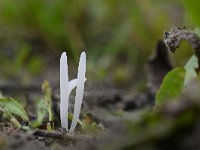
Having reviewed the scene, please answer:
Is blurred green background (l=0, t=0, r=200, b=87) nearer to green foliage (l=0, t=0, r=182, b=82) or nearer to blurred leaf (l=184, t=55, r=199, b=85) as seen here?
green foliage (l=0, t=0, r=182, b=82)

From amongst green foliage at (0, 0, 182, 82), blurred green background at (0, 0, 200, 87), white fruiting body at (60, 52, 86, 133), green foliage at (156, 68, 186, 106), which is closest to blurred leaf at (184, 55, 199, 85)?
green foliage at (156, 68, 186, 106)

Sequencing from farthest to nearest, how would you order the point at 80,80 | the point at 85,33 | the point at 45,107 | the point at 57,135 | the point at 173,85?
the point at 85,33, the point at 45,107, the point at 173,85, the point at 80,80, the point at 57,135

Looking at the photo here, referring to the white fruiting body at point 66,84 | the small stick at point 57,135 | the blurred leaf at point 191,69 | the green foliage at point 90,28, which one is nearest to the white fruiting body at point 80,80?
the white fruiting body at point 66,84

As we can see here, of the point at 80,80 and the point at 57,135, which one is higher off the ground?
the point at 80,80

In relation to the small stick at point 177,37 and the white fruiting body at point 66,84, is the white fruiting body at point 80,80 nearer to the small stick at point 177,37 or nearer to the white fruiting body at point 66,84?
the white fruiting body at point 66,84

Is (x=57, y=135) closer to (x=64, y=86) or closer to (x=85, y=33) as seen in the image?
(x=64, y=86)

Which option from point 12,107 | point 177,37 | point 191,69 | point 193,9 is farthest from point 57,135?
point 193,9

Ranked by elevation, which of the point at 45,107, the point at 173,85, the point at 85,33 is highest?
the point at 85,33

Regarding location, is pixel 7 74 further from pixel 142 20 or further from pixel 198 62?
pixel 198 62
